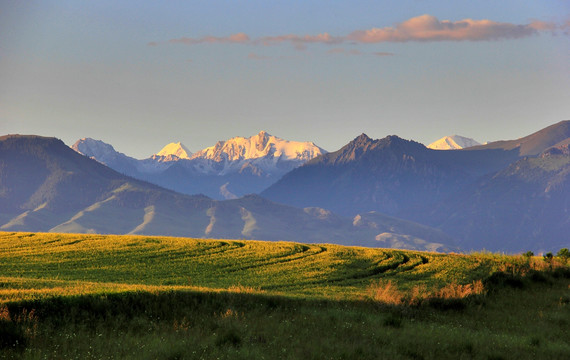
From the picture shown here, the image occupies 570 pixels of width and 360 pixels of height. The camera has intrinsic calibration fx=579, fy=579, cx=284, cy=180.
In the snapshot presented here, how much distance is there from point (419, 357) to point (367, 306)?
6.49m

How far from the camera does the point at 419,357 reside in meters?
20.6

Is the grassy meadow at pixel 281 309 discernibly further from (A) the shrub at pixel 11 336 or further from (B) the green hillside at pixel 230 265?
(B) the green hillside at pixel 230 265

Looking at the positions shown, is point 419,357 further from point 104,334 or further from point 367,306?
point 104,334

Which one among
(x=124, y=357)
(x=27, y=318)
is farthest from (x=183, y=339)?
(x=27, y=318)

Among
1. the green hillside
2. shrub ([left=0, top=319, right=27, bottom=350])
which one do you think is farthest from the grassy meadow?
the green hillside

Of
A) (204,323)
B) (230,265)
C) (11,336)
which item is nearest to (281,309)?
(204,323)

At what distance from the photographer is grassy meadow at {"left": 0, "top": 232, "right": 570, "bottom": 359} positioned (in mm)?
19297

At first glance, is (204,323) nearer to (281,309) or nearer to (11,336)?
(281,309)

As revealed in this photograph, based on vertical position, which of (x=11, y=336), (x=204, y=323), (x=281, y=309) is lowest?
(x=281, y=309)

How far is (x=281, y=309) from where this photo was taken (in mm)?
24938

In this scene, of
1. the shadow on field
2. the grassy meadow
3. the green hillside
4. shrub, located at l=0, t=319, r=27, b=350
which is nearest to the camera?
shrub, located at l=0, t=319, r=27, b=350

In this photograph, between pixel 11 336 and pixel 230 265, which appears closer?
pixel 11 336

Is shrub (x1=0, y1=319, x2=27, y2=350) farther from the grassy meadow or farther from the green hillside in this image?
the green hillside

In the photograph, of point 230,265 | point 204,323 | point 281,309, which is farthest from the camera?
point 230,265
